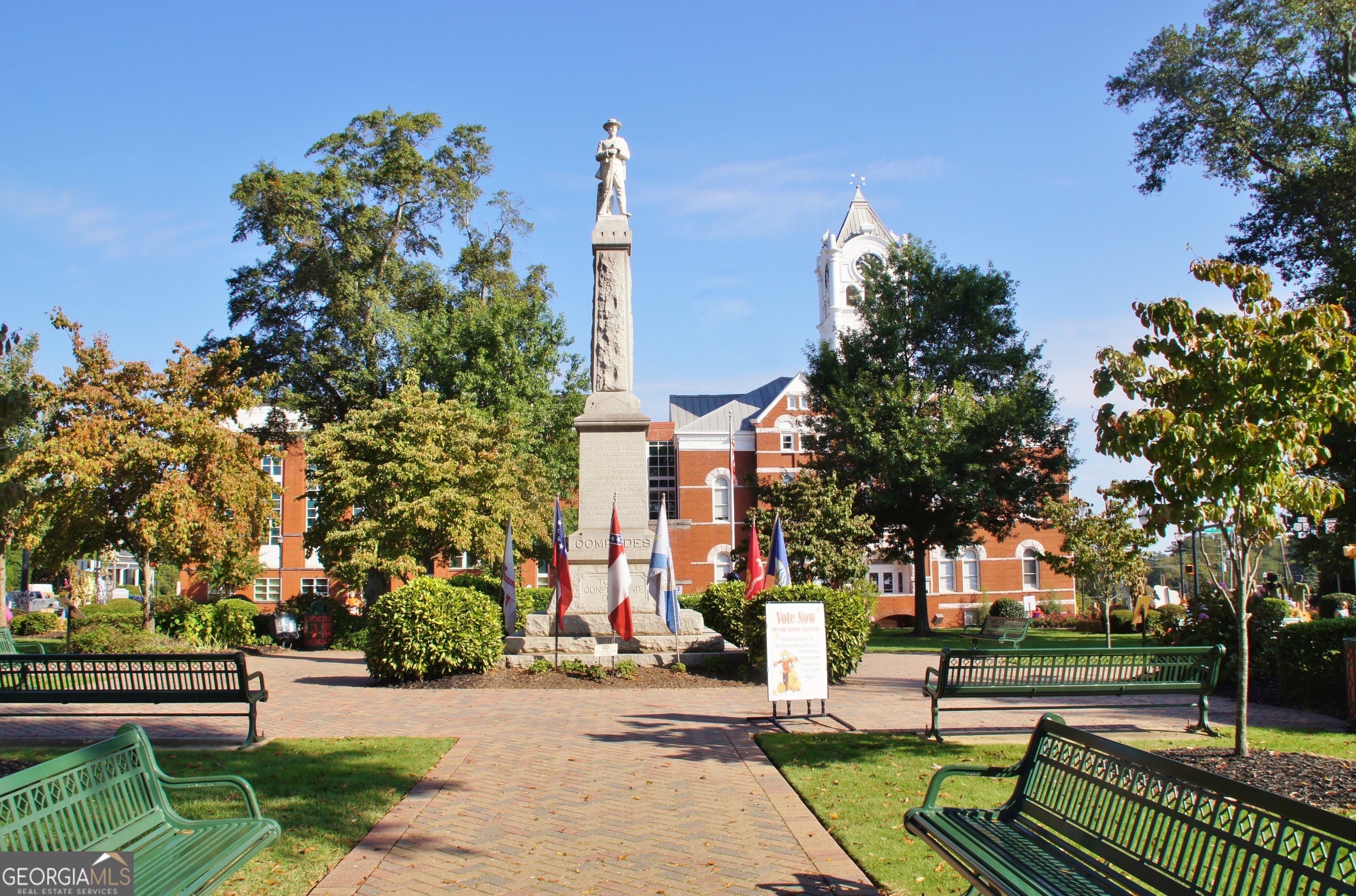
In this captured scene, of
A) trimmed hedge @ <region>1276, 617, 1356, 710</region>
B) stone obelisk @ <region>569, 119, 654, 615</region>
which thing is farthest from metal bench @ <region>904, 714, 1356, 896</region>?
stone obelisk @ <region>569, 119, 654, 615</region>

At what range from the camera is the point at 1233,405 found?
761 centimetres

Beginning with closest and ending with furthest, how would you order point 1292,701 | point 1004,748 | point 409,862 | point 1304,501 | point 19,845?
1. point 19,845
2. point 409,862
3. point 1304,501
4. point 1004,748
5. point 1292,701

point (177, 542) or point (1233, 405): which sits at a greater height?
point (1233, 405)

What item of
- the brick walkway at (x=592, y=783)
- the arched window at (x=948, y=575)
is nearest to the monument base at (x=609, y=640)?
the brick walkway at (x=592, y=783)

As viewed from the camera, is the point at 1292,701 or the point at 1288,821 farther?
the point at 1292,701

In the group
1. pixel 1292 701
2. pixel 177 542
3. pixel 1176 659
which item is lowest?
pixel 1292 701

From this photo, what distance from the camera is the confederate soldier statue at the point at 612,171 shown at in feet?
55.2

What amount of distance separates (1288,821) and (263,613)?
27.0 m

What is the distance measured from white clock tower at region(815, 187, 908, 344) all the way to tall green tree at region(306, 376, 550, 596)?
35.9 metres

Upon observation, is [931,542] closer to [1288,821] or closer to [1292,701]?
[1292,701]

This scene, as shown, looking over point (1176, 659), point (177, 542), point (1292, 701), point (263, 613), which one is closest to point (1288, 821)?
point (1176, 659)

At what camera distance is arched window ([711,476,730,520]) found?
1870 inches

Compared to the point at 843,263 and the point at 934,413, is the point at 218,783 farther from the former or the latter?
the point at 843,263

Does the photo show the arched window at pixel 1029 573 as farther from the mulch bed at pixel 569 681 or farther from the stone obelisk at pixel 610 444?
the mulch bed at pixel 569 681
